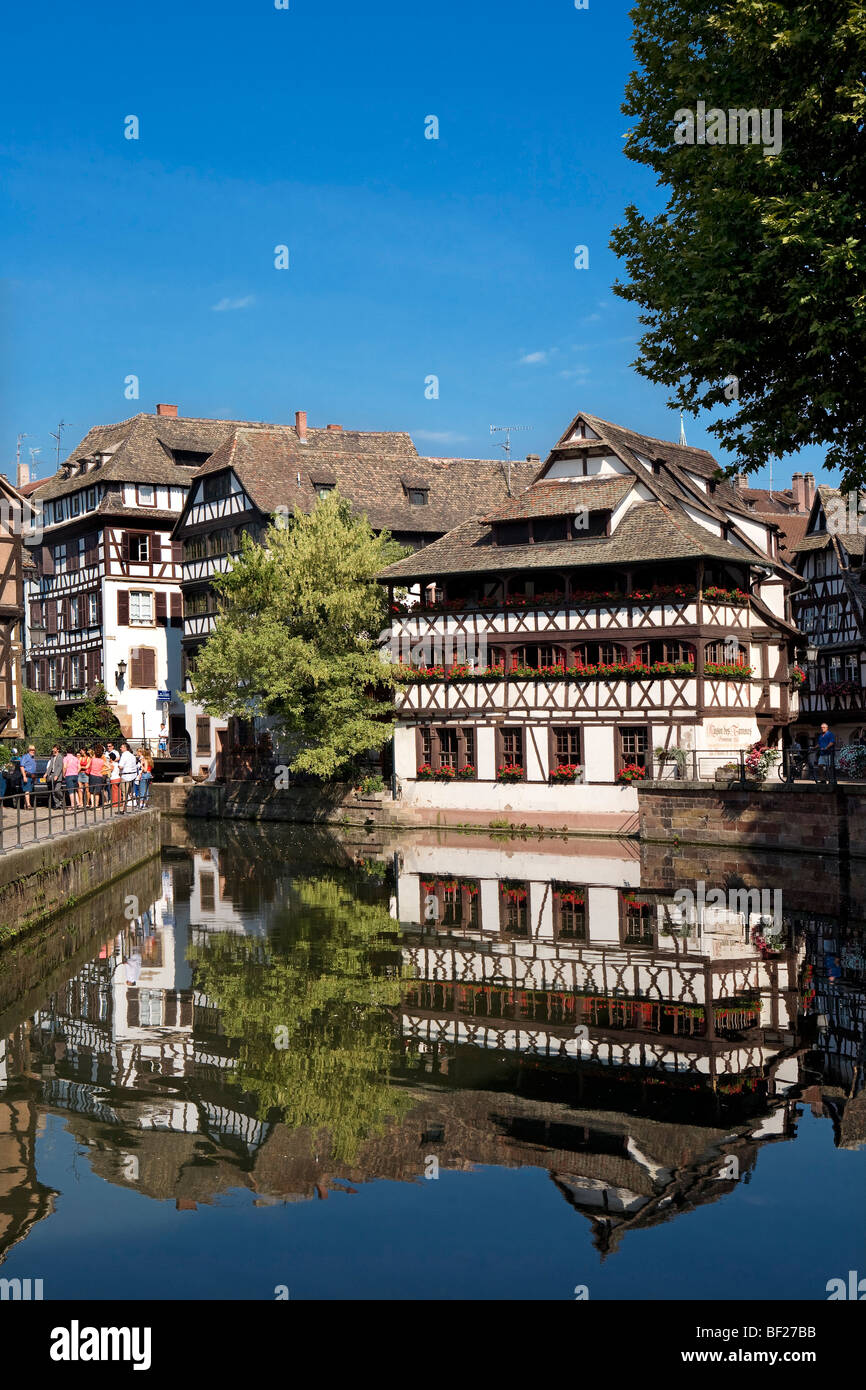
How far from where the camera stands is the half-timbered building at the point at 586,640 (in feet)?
132

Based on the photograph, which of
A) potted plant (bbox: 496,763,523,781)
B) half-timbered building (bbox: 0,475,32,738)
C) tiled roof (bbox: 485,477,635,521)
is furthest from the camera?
potted plant (bbox: 496,763,523,781)

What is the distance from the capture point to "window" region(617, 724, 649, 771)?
4066cm

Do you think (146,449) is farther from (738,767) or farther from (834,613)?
(738,767)

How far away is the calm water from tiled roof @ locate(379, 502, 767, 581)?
19.6 metres

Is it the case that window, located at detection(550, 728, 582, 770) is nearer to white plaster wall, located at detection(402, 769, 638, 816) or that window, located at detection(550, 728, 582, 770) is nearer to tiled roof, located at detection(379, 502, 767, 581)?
white plaster wall, located at detection(402, 769, 638, 816)

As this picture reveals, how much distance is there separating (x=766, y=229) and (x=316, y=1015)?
1132 cm

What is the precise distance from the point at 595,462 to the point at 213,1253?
123 ft

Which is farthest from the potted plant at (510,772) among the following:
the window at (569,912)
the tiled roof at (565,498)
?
the window at (569,912)

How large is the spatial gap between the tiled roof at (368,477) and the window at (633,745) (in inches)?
630

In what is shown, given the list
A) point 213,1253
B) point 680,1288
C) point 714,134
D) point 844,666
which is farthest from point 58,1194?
point 844,666

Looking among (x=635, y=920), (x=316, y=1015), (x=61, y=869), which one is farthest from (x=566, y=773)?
(x=316, y=1015)

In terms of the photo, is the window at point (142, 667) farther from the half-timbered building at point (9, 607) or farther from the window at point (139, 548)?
the half-timbered building at point (9, 607)

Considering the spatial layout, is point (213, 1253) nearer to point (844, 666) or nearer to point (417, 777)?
point (417, 777)

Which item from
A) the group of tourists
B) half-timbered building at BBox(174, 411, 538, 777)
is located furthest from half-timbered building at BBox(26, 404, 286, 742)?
the group of tourists
